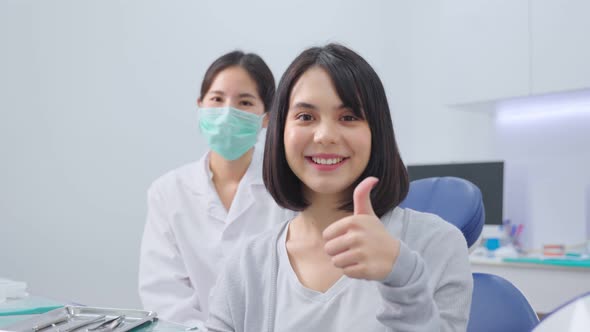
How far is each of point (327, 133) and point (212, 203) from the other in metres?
1.01

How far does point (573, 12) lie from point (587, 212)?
104cm

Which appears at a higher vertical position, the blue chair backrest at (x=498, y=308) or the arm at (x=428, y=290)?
the arm at (x=428, y=290)

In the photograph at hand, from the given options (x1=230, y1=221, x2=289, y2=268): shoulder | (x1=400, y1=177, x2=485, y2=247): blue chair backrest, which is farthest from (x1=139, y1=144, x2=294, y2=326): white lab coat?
(x1=230, y1=221, x2=289, y2=268): shoulder

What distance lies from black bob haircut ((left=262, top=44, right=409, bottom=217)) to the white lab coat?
0.63 meters

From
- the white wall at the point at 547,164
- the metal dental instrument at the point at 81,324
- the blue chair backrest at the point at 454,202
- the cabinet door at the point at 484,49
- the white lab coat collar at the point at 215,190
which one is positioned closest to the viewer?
the metal dental instrument at the point at 81,324

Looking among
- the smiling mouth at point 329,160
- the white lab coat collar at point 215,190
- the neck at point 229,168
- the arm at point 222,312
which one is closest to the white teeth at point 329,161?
the smiling mouth at point 329,160

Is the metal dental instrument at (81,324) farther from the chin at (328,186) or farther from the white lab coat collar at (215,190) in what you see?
the white lab coat collar at (215,190)

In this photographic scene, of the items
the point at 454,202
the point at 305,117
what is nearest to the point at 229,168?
the point at 454,202

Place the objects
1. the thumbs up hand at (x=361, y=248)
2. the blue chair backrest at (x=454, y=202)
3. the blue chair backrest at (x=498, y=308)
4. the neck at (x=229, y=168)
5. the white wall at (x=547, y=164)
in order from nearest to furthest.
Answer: the thumbs up hand at (x=361, y=248) → the blue chair backrest at (x=498, y=308) → the blue chair backrest at (x=454, y=202) → the neck at (x=229, y=168) → the white wall at (x=547, y=164)

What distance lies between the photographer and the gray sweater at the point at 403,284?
2.37 ft

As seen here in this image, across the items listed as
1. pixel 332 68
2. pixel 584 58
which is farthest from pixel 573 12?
pixel 332 68

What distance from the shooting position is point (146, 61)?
8.92 ft

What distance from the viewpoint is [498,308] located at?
1.18 metres

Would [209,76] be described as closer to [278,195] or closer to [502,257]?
[278,195]
